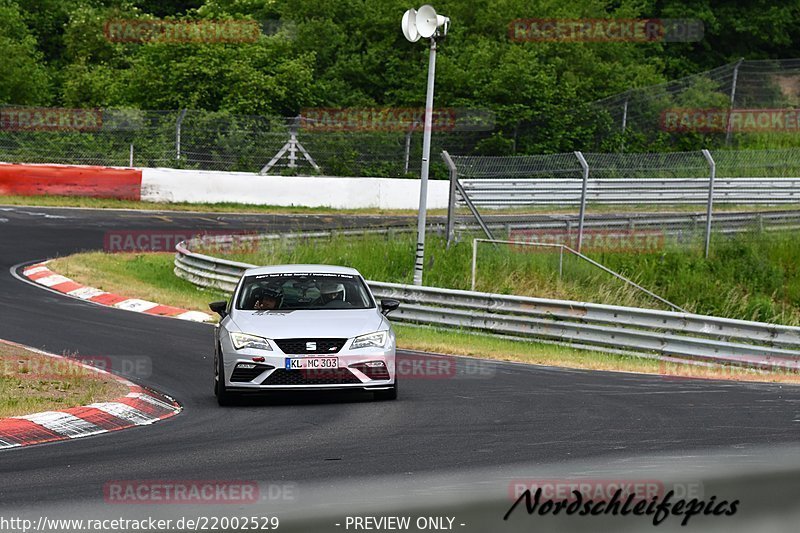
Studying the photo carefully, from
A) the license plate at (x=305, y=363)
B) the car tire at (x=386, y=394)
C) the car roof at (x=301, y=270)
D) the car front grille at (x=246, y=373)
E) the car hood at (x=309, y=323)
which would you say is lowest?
the car tire at (x=386, y=394)

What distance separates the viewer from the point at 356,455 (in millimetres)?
8430

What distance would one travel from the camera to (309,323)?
1145 cm

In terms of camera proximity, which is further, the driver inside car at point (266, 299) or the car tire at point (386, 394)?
the driver inside car at point (266, 299)

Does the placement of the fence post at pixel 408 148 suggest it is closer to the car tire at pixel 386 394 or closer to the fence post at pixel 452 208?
the fence post at pixel 452 208

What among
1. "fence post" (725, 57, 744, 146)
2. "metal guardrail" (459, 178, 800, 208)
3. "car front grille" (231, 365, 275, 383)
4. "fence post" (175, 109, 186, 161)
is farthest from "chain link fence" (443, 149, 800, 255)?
"fence post" (725, 57, 744, 146)

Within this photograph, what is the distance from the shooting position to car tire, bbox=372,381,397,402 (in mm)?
11562

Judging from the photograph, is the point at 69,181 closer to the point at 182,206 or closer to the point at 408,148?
the point at 182,206

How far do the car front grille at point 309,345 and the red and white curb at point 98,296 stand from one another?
27.2ft

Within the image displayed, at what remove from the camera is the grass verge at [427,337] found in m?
15.8

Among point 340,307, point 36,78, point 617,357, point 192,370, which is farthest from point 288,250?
point 36,78

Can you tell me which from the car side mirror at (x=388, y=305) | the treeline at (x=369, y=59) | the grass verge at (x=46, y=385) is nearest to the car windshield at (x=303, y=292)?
the car side mirror at (x=388, y=305)

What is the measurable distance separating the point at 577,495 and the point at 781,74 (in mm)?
42940

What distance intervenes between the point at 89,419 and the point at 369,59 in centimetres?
3703

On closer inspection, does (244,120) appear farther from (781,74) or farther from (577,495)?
(577,495)
